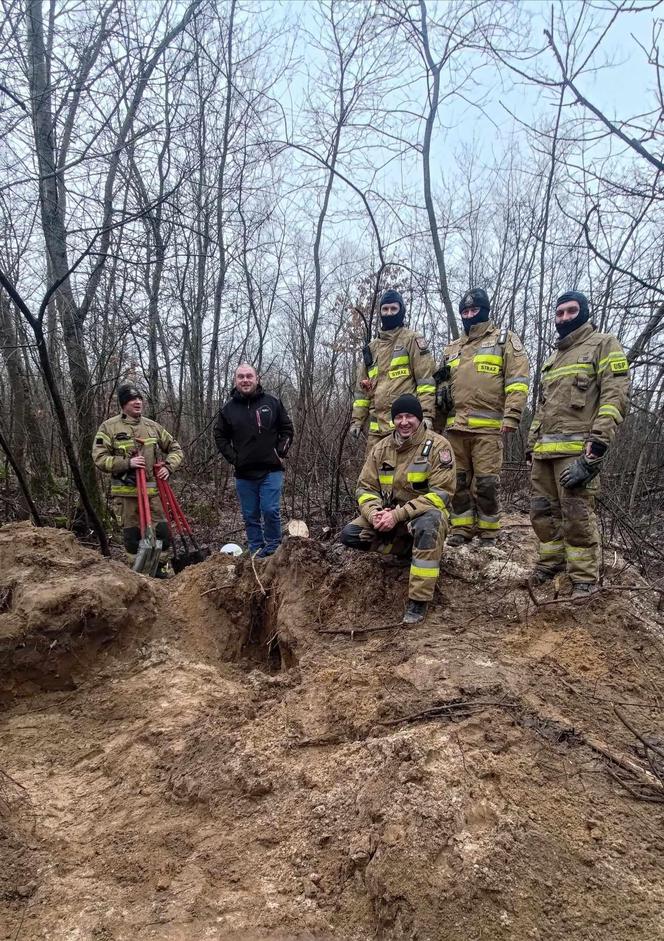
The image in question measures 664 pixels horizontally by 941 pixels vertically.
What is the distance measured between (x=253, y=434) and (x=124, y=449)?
1.39 meters

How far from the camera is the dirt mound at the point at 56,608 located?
10.5ft

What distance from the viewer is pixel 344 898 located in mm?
1816

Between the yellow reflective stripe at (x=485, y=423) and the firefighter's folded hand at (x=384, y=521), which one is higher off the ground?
the yellow reflective stripe at (x=485, y=423)

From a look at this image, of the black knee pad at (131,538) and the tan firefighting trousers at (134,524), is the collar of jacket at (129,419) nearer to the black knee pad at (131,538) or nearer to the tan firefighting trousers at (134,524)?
the tan firefighting trousers at (134,524)

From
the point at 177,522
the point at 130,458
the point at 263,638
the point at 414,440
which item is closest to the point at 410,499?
the point at 414,440

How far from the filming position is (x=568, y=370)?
3838 millimetres

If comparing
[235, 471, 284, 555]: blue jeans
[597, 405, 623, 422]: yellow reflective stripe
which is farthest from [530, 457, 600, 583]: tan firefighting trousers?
[235, 471, 284, 555]: blue jeans

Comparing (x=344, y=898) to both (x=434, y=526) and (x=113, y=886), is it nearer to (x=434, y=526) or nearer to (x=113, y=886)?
(x=113, y=886)

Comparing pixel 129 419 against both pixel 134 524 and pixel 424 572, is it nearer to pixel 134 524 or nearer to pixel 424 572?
pixel 134 524

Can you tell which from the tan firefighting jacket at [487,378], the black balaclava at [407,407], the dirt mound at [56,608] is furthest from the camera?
the tan firefighting jacket at [487,378]

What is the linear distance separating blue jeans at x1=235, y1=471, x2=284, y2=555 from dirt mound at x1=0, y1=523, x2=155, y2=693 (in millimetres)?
1613

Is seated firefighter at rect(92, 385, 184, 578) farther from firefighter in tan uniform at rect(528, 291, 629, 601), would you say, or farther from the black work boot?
firefighter in tan uniform at rect(528, 291, 629, 601)

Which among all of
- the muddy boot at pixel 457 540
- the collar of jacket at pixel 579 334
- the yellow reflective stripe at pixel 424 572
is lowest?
the muddy boot at pixel 457 540

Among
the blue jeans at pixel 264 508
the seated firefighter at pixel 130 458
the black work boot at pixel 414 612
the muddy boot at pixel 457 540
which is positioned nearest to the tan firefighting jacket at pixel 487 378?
the muddy boot at pixel 457 540
